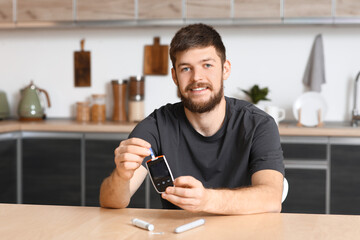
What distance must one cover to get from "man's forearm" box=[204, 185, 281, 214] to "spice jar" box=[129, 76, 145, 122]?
2.30 m

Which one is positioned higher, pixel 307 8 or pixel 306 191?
pixel 307 8

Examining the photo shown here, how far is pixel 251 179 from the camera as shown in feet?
5.22

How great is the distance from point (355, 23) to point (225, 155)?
2.05 meters

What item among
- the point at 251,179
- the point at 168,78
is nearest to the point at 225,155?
the point at 251,179

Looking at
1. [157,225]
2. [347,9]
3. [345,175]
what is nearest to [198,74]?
[157,225]

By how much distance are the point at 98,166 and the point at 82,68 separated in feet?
3.33

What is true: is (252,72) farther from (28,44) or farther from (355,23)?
(28,44)

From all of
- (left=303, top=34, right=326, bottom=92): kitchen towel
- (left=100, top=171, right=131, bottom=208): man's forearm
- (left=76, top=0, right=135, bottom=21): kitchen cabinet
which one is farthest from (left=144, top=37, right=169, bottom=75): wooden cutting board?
(left=100, top=171, right=131, bottom=208): man's forearm

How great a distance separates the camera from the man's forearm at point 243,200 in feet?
→ 4.15

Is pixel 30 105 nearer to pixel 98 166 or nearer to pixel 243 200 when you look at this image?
pixel 98 166

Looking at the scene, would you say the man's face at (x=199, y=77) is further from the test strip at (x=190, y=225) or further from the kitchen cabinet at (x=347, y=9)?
the kitchen cabinet at (x=347, y=9)

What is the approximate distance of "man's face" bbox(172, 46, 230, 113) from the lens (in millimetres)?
1628

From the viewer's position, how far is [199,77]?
5.34 ft

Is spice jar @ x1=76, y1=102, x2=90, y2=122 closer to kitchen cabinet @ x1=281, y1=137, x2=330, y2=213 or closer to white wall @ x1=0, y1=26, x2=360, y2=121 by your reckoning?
white wall @ x1=0, y1=26, x2=360, y2=121
